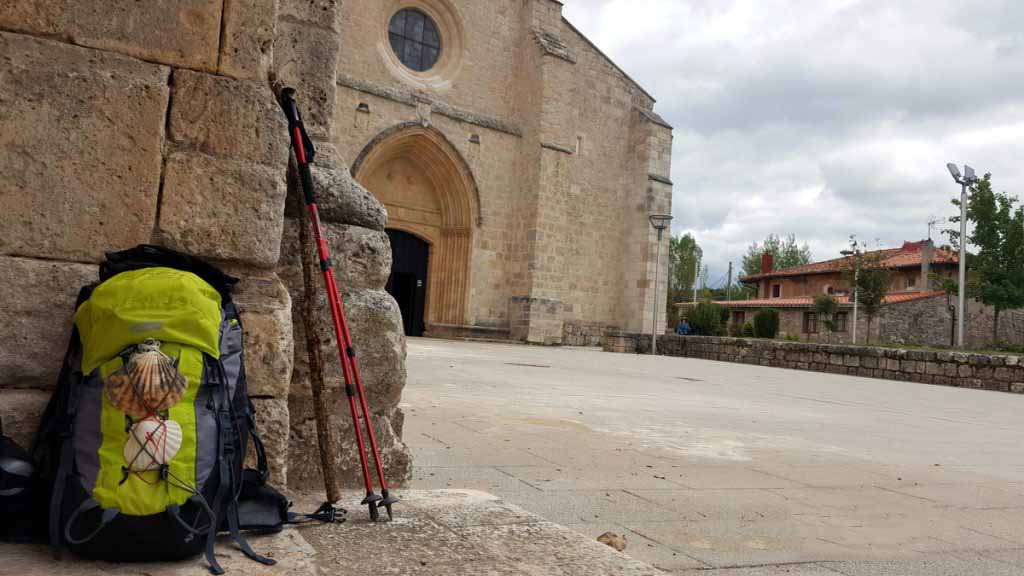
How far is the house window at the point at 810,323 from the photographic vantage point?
38713mm

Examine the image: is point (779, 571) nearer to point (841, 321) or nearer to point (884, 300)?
point (884, 300)

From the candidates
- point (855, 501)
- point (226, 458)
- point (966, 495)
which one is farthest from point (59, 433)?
point (966, 495)

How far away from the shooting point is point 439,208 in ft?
68.3

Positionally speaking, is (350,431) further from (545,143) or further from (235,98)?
(545,143)

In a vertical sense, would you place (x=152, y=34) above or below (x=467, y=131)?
below

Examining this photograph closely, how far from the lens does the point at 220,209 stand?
8.40ft

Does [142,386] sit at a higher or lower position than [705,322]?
lower

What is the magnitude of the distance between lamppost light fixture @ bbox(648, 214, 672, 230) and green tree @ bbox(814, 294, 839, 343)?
16.4 metres

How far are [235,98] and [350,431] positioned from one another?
4.23 ft

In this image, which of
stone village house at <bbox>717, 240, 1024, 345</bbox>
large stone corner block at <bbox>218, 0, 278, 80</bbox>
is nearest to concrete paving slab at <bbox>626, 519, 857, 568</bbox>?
large stone corner block at <bbox>218, 0, 278, 80</bbox>

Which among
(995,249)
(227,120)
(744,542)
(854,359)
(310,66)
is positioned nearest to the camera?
(227,120)

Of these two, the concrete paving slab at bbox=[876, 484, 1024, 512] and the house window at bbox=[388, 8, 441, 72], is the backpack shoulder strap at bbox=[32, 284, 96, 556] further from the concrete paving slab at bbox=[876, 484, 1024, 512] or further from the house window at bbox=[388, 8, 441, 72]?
the house window at bbox=[388, 8, 441, 72]

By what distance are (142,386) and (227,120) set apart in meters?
1.08

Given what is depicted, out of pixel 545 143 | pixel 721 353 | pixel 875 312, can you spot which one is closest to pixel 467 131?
pixel 545 143
